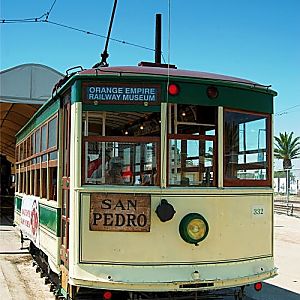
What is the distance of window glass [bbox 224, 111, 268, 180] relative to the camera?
5914mm

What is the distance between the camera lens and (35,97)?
1633 cm

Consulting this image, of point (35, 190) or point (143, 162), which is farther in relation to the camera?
point (35, 190)

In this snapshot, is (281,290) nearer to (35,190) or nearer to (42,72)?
(35,190)

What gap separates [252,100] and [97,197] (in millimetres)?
2076

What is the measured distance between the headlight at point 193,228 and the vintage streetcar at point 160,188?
1 centimetres

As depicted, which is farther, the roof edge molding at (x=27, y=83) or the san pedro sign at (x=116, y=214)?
the roof edge molding at (x=27, y=83)

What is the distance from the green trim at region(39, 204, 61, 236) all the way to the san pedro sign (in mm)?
1137

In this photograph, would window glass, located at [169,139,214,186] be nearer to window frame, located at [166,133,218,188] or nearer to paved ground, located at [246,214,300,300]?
window frame, located at [166,133,218,188]

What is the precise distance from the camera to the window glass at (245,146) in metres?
5.91

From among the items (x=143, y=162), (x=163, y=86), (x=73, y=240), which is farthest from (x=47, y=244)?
(x=163, y=86)

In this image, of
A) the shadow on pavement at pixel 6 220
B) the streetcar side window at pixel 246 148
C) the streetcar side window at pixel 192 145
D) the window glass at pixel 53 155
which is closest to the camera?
the streetcar side window at pixel 192 145

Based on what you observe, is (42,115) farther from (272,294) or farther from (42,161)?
(272,294)

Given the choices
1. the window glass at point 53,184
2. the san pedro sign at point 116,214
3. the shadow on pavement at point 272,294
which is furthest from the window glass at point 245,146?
the shadow on pavement at point 272,294

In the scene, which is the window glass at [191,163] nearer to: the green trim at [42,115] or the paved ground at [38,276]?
the green trim at [42,115]
